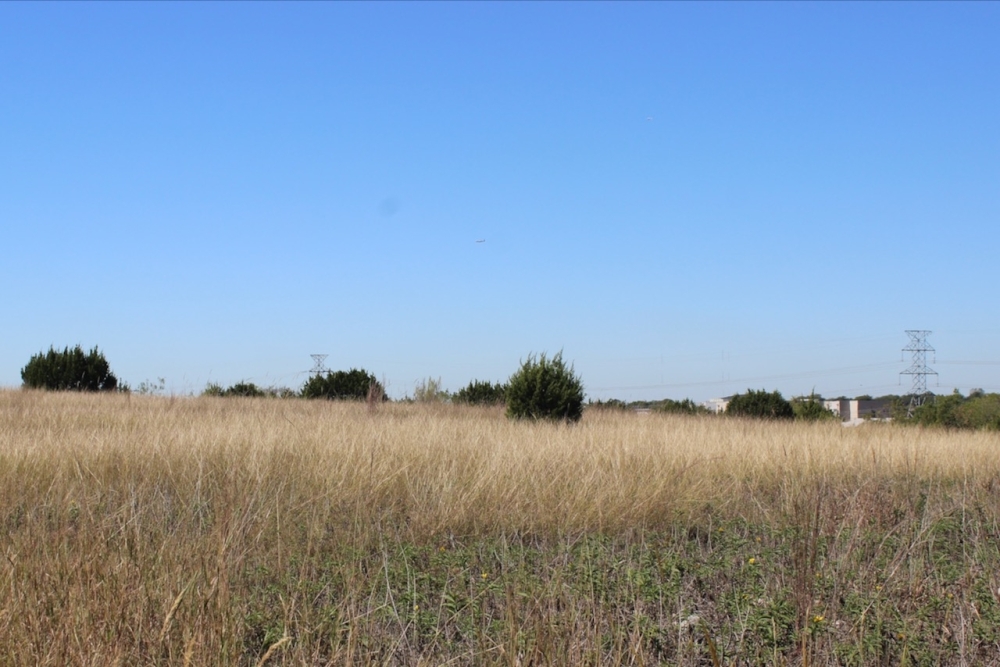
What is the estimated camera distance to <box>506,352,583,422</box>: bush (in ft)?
44.5

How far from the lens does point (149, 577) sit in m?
3.17

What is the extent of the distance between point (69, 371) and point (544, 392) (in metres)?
12.8

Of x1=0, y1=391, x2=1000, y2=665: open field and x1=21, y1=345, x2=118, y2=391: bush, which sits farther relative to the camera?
x1=21, y1=345, x2=118, y2=391: bush

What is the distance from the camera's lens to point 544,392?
13.6 meters

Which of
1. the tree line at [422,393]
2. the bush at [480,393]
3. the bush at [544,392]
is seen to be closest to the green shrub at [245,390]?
the tree line at [422,393]

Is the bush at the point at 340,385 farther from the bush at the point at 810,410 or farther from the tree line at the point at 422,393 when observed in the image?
the bush at the point at 810,410

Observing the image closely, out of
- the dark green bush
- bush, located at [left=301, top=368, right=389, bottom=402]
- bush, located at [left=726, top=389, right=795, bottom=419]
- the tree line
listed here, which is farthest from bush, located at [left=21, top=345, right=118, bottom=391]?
the dark green bush

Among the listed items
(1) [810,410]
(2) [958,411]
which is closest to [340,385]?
(1) [810,410]

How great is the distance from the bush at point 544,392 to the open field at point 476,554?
5.42 m

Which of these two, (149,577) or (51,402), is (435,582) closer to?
(149,577)

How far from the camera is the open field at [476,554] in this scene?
2920 mm

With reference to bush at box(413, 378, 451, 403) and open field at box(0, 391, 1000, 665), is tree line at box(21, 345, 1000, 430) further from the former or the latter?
open field at box(0, 391, 1000, 665)

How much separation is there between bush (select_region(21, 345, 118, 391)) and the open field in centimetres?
1356

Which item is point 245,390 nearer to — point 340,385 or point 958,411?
point 340,385
